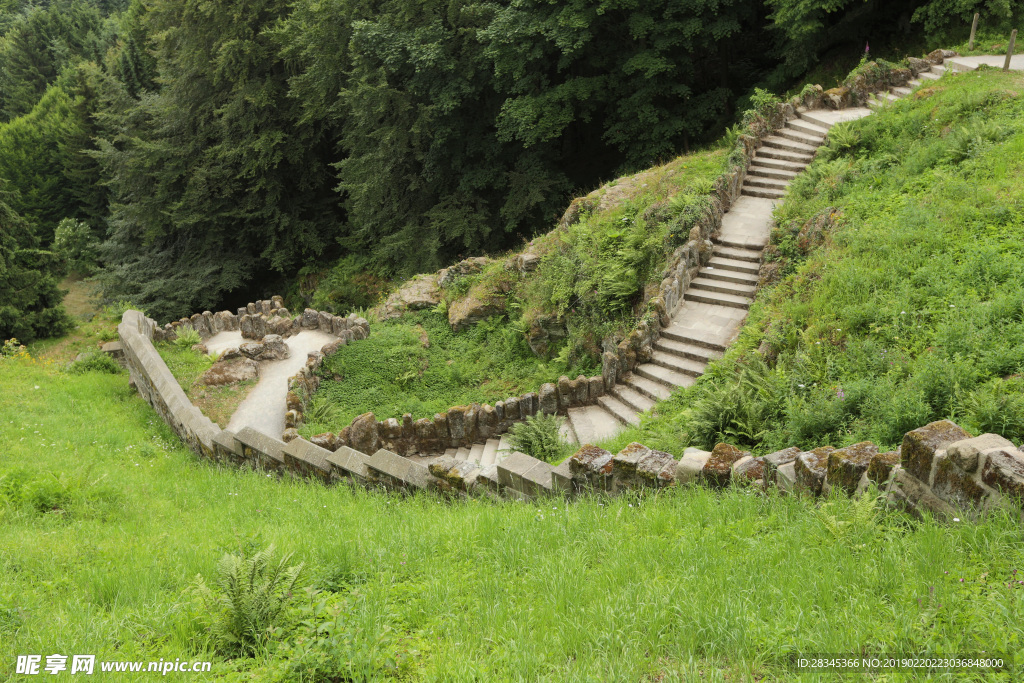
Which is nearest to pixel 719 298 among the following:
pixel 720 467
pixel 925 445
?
pixel 720 467

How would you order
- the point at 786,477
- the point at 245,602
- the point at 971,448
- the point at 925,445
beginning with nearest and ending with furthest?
the point at 245,602 → the point at 971,448 → the point at 925,445 → the point at 786,477

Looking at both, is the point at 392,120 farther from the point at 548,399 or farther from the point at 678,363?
the point at 678,363

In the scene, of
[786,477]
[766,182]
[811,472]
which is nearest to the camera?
[811,472]

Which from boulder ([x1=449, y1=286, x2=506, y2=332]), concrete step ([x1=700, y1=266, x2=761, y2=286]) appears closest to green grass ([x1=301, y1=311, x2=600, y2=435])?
boulder ([x1=449, y1=286, x2=506, y2=332])

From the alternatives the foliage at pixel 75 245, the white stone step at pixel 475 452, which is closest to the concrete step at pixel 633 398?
the white stone step at pixel 475 452

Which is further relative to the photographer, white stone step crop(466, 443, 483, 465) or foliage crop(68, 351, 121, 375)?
foliage crop(68, 351, 121, 375)

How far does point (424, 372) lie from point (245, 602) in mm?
12150

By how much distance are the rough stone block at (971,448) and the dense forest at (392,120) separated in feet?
61.3

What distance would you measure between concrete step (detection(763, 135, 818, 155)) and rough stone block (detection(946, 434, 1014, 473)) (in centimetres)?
1361

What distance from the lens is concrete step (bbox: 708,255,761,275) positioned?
46.9 feet

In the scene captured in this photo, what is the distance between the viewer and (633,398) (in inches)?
493

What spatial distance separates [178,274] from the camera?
106 feet

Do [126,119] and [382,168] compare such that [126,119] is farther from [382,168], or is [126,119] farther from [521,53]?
[521,53]

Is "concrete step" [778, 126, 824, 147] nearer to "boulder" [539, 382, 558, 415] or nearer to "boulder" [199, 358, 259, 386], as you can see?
"boulder" [539, 382, 558, 415]
